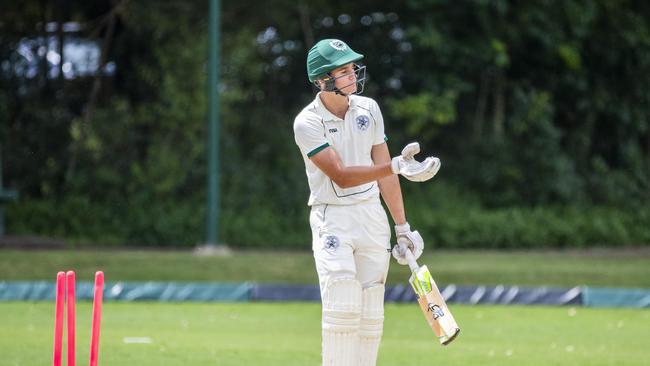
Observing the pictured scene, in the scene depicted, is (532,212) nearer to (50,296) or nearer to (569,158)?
(569,158)

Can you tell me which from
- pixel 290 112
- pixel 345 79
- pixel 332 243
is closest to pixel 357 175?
pixel 332 243

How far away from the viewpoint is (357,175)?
5.46 metres

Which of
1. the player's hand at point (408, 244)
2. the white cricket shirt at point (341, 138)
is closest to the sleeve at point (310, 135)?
the white cricket shirt at point (341, 138)

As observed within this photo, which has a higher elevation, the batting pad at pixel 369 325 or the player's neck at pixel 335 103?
the player's neck at pixel 335 103

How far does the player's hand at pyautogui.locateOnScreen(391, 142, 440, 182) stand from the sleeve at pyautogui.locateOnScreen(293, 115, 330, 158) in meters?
0.40

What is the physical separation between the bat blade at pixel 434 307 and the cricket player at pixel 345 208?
7.6 inches

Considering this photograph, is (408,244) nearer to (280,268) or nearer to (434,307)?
(434,307)

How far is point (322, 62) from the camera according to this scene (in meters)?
5.65

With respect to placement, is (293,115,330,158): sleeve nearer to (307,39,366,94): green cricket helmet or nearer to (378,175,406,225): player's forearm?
(307,39,366,94): green cricket helmet

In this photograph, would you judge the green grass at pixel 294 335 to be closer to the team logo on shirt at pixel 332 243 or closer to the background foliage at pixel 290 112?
the team logo on shirt at pixel 332 243

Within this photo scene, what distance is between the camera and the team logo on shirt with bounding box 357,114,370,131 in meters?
5.69

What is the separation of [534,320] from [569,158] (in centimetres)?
942

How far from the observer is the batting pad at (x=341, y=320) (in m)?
5.50

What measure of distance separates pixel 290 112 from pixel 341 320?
13.6 metres
